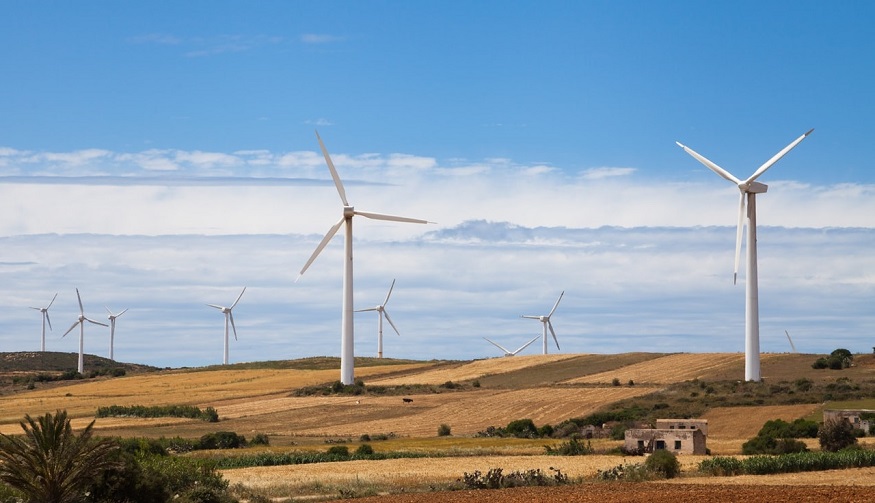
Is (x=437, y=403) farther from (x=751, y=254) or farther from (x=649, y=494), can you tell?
(x=649, y=494)

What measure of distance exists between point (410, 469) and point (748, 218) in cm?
5046

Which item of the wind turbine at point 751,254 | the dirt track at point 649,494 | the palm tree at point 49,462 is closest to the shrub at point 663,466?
the dirt track at point 649,494

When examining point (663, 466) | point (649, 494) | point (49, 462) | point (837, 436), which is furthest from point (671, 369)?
point (49, 462)

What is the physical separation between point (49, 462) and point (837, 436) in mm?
38275

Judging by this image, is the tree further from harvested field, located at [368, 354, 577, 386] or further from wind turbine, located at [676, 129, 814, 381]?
harvested field, located at [368, 354, 577, 386]

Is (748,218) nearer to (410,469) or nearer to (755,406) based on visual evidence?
(755,406)

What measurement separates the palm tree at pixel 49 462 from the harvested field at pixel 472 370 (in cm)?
8364

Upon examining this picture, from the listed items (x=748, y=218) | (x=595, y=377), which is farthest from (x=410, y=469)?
(x=595, y=377)

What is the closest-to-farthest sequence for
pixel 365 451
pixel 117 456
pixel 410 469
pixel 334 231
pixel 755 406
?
pixel 117 456, pixel 410 469, pixel 365 451, pixel 755 406, pixel 334 231

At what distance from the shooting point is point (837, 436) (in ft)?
176

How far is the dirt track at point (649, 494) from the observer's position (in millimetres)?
32250

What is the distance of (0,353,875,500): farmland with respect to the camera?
2004 inches

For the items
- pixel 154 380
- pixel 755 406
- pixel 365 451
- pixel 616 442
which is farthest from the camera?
pixel 154 380

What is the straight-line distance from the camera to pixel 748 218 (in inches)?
3524
